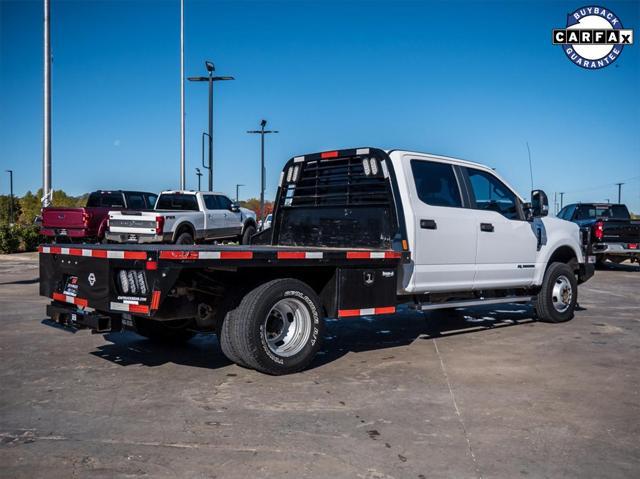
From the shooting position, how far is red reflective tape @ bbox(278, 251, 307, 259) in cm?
526

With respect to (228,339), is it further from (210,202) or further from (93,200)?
(93,200)

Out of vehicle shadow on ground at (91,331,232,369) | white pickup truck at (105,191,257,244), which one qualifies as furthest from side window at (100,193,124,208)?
vehicle shadow on ground at (91,331,232,369)

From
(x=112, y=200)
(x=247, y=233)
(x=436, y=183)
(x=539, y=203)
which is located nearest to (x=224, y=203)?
(x=247, y=233)

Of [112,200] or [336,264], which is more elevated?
[112,200]

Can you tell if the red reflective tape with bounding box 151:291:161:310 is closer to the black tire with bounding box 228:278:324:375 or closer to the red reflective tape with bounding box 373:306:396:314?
the black tire with bounding box 228:278:324:375

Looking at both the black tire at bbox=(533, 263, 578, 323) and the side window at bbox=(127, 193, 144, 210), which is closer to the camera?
the black tire at bbox=(533, 263, 578, 323)

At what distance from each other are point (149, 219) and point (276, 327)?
1058 centimetres

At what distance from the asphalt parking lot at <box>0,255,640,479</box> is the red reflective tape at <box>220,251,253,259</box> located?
3.50 ft

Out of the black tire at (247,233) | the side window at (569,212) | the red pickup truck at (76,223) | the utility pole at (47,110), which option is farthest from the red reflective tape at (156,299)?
the side window at (569,212)

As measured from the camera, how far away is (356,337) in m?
7.34

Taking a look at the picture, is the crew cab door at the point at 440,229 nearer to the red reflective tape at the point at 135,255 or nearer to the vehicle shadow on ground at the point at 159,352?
the vehicle shadow on ground at the point at 159,352

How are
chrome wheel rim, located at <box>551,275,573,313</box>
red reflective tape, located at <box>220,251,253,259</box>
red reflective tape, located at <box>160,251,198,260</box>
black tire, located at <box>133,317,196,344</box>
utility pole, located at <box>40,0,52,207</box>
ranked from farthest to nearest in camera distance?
utility pole, located at <box>40,0,52,207</box>, chrome wheel rim, located at <box>551,275,573,313</box>, black tire, located at <box>133,317,196,344</box>, red reflective tape, located at <box>220,251,253,259</box>, red reflective tape, located at <box>160,251,198,260</box>

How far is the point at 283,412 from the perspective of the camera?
4363 millimetres

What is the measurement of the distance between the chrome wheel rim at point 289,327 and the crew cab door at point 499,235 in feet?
8.69
